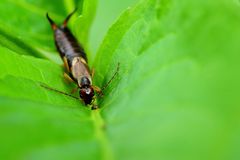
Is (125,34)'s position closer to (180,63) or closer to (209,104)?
(180,63)

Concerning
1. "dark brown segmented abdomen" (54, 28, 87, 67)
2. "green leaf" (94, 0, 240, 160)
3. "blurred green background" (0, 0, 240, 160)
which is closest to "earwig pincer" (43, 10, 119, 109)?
"dark brown segmented abdomen" (54, 28, 87, 67)

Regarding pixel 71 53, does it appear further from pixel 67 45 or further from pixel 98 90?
pixel 98 90

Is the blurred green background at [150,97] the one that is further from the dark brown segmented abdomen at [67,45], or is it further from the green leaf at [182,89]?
the dark brown segmented abdomen at [67,45]

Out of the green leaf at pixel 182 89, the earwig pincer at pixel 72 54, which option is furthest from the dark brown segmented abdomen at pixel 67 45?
the green leaf at pixel 182 89

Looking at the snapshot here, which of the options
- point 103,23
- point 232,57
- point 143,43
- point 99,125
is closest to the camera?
point 232,57

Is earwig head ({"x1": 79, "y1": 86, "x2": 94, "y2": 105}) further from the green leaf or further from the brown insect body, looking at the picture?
the green leaf

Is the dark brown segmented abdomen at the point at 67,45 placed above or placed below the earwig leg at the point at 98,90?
above

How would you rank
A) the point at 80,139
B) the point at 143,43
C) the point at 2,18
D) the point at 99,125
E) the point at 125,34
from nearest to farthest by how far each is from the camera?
the point at 80,139, the point at 99,125, the point at 143,43, the point at 125,34, the point at 2,18

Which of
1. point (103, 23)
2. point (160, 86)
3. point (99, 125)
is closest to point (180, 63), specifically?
point (160, 86)
